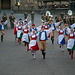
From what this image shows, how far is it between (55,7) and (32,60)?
45821 millimetres

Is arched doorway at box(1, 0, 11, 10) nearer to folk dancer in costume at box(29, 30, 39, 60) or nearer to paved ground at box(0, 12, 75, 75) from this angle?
paved ground at box(0, 12, 75, 75)

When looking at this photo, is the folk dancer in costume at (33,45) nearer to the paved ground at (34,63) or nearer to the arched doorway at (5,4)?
the paved ground at (34,63)

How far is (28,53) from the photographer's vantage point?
15.5 metres

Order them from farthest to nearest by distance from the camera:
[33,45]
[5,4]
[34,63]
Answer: [5,4], [33,45], [34,63]

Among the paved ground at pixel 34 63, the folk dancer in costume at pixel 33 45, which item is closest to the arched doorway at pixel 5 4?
the paved ground at pixel 34 63

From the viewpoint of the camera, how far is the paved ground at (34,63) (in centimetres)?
1102

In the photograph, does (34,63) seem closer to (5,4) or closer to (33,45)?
(33,45)

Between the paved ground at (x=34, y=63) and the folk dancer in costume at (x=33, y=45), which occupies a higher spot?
the folk dancer in costume at (x=33, y=45)

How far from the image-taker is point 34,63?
1270 cm

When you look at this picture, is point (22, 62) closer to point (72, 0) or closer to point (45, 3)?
point (72, 0)

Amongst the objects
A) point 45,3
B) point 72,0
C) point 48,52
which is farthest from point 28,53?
point 45,3

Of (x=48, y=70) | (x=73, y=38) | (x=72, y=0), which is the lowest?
(x=48, y=70)

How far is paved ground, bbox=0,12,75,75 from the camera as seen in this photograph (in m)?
11.0

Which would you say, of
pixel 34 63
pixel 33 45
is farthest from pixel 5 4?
pixel 34 63
